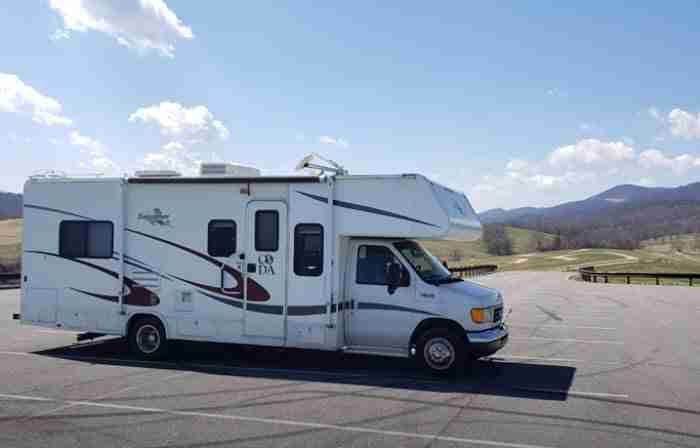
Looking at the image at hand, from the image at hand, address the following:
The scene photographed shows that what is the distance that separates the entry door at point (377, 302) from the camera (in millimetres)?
10484

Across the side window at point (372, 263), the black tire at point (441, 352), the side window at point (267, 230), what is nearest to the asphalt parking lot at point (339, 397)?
the black tire at point (441, 352)

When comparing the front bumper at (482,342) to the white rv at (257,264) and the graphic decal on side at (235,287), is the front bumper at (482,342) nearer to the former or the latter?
the white rv at (257,264)

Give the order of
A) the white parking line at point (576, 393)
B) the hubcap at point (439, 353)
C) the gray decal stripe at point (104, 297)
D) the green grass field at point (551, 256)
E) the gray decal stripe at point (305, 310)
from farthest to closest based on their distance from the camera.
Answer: the green grass field at point (551, 256) < the gray decal stripe at point (104, 297) < the gray decal stripe at point (305, 310) < the hubcap at point (439, 353) < the white parking line at point (576, 393)

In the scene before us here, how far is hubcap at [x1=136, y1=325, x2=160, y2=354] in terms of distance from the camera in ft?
38.7

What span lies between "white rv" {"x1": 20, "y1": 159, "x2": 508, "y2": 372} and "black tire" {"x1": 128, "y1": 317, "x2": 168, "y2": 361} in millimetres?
25

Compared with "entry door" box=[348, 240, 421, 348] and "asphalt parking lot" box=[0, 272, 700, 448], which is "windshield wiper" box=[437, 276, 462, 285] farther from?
"asphalt parking lot" box=[0, 272, 700, 448]

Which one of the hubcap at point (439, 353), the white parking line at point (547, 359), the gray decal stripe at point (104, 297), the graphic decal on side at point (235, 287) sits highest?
the graphic decal on side at point (235, 287)

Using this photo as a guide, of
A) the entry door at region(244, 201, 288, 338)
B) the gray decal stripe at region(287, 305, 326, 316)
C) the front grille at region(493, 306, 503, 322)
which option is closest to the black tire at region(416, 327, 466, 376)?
the front grille at region(493, 306, 503, 322)

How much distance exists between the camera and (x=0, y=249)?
48.9 metres

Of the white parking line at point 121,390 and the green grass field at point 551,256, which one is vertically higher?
the green grass field at point 551,256

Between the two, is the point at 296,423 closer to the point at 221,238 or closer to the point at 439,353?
the point at 439,353

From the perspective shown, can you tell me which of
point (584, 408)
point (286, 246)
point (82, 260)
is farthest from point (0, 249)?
point (584, 408)

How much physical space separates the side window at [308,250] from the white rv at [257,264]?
19mm

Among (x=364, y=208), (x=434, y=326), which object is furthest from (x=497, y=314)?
(x=364, y=208)
